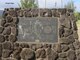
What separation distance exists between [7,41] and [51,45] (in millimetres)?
1508

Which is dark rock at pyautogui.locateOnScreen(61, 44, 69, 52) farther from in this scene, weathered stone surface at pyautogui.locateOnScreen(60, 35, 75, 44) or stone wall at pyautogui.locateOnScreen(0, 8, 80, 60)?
weathered stone surface at pyautogui.locateOnScreen(60, 35, 75, 44)

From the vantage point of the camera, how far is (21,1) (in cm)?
2461

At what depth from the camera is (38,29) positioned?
10.7m

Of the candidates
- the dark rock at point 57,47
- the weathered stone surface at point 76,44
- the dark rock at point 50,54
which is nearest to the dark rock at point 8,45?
the dark rock at point 50,54

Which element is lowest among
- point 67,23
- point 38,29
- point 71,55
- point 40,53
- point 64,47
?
point 71,55

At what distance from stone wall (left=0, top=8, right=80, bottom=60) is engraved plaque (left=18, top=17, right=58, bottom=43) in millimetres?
147

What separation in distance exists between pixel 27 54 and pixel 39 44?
20.9 inches

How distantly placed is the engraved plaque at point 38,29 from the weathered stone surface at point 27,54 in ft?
1.14

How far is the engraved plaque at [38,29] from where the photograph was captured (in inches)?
421

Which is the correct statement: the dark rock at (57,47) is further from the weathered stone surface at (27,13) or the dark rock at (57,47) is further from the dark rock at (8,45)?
the dark rock at (8,45)

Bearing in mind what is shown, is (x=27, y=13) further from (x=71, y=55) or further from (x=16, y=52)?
(x=71, y=55)

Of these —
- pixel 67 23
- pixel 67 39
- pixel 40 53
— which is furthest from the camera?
pixel 67 23

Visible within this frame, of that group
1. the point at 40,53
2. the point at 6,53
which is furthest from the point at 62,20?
the point at 6,53

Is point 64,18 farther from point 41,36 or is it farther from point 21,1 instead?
point 21,1
